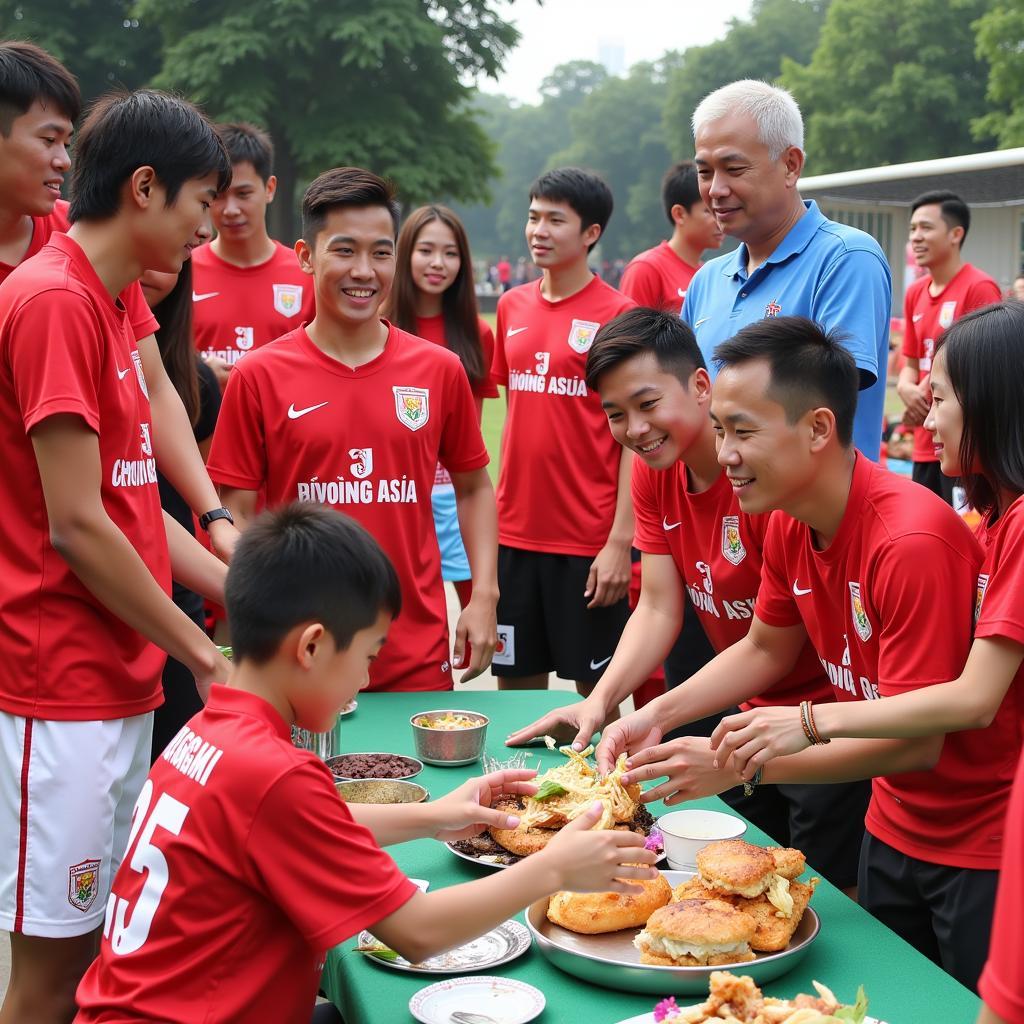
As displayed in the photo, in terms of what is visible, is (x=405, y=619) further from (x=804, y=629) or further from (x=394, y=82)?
(x=394, y=82)

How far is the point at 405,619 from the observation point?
3791 mm

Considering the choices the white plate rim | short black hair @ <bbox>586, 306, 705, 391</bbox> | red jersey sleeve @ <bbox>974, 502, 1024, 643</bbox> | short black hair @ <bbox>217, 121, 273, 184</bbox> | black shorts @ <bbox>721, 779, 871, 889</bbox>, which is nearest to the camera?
the white plate rim

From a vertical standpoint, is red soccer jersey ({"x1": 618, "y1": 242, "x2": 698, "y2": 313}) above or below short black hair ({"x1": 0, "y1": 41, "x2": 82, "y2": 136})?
below

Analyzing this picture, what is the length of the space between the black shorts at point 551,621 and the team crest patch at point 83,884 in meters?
2.70

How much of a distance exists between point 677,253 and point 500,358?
1.54 meters

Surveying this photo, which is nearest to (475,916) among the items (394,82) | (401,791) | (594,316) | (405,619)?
(401,791)

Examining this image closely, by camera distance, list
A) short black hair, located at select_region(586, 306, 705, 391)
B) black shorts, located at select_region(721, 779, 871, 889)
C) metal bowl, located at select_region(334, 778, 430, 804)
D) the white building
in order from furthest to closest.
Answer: the white building → short black hair, located at select_region(586, 306, 705, 391) → black shorts, located at select_region(721, 779, 871, 889) → metal bowl, located at select_region(334, 778, 430, 804)

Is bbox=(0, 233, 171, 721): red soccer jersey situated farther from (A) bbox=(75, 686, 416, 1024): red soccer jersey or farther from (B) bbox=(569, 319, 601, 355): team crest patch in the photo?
(B) bbox=(569, 319, 601, 355): team crest patch

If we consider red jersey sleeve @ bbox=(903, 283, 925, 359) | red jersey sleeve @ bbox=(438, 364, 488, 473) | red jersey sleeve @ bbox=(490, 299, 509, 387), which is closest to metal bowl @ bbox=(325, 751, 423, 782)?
red jersey sleeve @ bbox=(438, 364, 488, 473)

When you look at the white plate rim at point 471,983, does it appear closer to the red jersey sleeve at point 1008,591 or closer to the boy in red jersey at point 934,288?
the red jersey sleeve at point 1008,591

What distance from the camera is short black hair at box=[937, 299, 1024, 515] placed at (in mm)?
2512

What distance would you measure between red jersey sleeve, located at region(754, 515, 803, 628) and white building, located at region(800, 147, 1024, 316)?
8227 mm

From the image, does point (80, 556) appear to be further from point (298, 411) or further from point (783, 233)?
point (783, 233)

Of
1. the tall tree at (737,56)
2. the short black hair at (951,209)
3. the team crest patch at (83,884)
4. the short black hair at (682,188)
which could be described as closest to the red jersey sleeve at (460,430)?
the team crest patch at (83,884)
